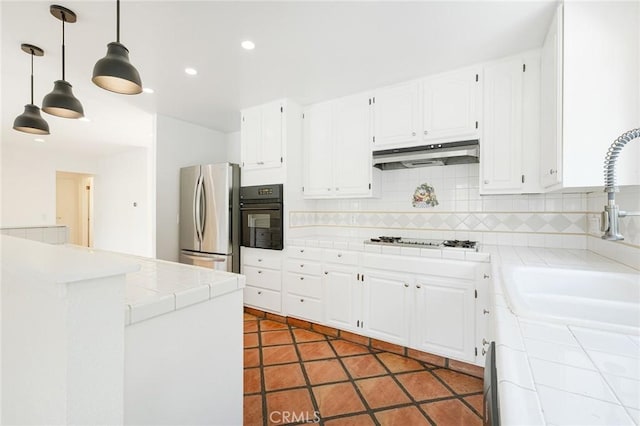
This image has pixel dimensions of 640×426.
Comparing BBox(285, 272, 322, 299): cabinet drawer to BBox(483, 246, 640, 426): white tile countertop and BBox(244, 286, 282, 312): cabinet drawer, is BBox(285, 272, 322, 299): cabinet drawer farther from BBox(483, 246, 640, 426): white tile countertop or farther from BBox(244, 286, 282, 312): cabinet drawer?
BBox(483, 246, 640, 426): white tile countertop

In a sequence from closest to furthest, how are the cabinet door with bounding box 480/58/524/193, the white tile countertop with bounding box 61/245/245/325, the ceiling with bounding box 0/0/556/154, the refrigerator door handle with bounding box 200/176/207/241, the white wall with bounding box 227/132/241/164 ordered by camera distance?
the white tile countertop with bounding box 61/245/245/325, the ceiling with bounding box 0/0/556/154, the cabinet door with bounding box 480/58/524/193, the refrigerator door handle with bounding box 200/176/207/241, the white wall with bounding box 227/132/241/164

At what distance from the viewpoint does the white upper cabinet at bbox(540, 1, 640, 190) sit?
1425 mm

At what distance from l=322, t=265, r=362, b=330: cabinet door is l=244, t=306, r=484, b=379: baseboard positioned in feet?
0.30

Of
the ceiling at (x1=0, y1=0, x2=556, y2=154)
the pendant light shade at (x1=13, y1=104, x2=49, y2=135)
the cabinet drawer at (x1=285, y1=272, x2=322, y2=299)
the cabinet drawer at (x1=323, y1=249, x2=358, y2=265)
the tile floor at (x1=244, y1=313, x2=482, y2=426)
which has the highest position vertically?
the ceiling at (x1=0, y1=0, x2=556, y2=154)

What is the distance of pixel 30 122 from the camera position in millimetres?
2090

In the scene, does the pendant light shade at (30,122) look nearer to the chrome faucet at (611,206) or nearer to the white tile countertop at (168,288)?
the white tile countertop at (168,288)

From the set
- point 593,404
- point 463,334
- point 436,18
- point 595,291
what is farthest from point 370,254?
point 593,404

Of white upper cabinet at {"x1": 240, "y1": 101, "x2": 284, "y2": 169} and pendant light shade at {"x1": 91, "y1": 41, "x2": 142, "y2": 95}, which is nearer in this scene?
pendant light shade at {"x1": 91, "y1": 41, "x2": 142, "y2": 95}

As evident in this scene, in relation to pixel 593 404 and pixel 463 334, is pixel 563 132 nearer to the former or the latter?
pixel 463 334

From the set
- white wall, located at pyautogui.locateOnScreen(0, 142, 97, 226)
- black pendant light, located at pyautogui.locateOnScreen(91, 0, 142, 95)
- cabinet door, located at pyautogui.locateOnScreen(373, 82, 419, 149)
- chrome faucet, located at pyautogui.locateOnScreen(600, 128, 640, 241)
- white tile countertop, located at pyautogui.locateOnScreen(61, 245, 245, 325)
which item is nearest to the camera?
white tile countertop, located at pyautogui.locateOnScreen(61, 245, 245, 325)

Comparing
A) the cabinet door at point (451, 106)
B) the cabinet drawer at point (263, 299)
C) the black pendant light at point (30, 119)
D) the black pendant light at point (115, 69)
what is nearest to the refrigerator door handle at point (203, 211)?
the cabinet drawer at point (263, 299)

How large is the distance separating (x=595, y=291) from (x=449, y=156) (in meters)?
1.29

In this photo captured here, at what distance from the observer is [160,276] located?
119 centimetres

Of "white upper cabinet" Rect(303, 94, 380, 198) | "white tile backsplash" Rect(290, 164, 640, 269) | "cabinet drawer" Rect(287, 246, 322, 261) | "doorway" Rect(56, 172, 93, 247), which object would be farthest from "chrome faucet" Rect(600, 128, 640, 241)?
"doorway" Rect(56, 172, 93, 247)
